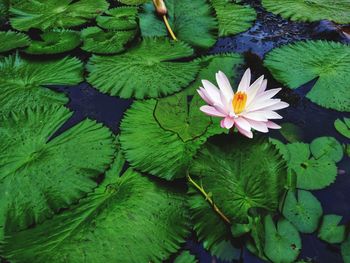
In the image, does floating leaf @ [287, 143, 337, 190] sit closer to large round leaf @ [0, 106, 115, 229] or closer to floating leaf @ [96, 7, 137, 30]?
large round leaf @ [0, 106, 115, 229]

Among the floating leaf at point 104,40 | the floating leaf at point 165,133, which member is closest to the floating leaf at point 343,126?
the floating leaf at point 165,133

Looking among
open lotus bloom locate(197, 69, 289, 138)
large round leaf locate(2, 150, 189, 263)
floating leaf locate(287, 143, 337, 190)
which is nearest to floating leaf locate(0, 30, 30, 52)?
large round leaf locate(2, 150, 189, 263)

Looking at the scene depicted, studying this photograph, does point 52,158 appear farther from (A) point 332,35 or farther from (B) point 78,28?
(A) point 332,35

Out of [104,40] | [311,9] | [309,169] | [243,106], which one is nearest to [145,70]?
[104,40]

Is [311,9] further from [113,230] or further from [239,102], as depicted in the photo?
[113,230]

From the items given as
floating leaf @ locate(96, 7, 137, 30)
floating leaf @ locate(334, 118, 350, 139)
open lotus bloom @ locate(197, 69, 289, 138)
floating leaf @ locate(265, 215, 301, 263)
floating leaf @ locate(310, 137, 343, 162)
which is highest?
open lotus bloom @ locate(197, 69, 289, 138)
